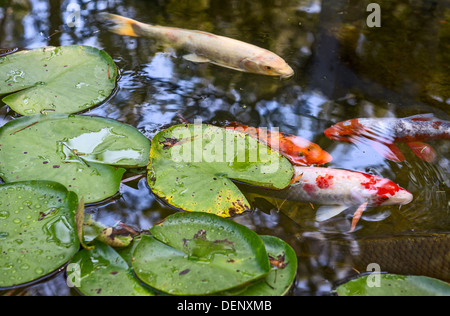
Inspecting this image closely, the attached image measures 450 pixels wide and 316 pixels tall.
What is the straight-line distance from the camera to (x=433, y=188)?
1873 millimetres

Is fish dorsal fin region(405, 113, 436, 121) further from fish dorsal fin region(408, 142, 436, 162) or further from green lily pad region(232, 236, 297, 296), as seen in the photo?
green lily pad region(232, 236, 297, 296)

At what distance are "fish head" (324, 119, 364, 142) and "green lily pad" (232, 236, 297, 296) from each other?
91 cm

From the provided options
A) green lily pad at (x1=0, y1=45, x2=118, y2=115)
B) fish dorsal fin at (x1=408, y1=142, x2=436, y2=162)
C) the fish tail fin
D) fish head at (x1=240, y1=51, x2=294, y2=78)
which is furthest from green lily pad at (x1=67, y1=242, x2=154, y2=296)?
the fish tail fin

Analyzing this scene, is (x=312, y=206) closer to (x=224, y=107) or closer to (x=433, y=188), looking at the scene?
(x=433, y=188)

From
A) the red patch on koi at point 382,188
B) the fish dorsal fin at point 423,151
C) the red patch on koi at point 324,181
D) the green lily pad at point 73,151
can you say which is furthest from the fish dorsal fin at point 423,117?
the green lily pad at point 73,151

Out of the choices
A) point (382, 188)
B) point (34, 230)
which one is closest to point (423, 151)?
point (382, 188)

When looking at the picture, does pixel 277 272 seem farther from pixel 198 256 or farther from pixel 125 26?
pixel 125 26

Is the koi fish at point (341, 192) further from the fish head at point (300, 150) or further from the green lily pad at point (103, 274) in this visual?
the green lily pad at point (103, 274)

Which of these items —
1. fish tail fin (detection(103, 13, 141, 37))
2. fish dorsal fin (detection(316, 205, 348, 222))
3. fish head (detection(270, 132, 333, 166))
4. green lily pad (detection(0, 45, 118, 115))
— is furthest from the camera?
fish tail fin (detection(103, 13, 141, 37))

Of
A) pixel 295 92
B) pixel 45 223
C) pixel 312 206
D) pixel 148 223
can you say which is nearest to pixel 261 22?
pixel 295 92

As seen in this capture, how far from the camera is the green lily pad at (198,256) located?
4.09ft

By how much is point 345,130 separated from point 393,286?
39.5 inches

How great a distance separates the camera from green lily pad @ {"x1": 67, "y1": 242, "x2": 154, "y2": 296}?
49.5 inches

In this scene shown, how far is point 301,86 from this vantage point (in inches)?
101
